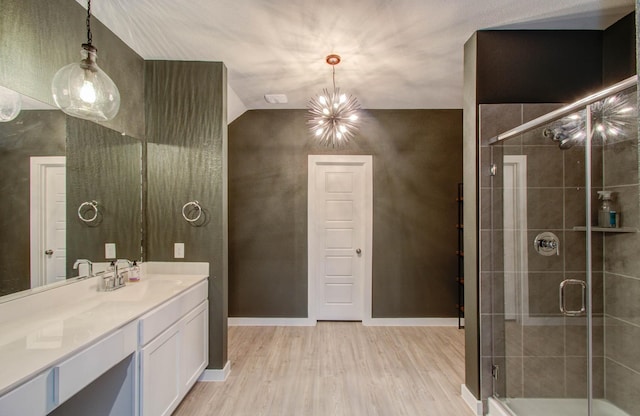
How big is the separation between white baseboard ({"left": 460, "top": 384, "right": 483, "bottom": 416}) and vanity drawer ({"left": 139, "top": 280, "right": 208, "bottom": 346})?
7.46 ft

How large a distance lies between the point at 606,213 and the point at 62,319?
11.4 ft

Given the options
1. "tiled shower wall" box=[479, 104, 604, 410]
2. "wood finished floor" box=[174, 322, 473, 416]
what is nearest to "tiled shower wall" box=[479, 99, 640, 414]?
"tiled shower wall" box=[479, 104, 604, 410]

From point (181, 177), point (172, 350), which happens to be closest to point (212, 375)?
point (172, 350)

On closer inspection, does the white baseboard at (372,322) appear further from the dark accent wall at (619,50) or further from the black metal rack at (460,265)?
the dark accent wall at (619,50)

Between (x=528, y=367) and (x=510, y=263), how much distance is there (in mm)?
766

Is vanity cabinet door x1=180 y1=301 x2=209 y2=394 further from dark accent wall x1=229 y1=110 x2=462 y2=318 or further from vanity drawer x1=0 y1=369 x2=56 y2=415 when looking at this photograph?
dark accent wall x1=229 y1=110 x2=462 y2=318

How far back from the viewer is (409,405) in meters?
2.17

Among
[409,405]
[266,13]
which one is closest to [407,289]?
[409,405]

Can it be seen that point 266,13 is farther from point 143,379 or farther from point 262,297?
point 262,297

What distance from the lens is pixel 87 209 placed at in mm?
1945

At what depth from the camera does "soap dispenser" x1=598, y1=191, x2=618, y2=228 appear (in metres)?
1.97

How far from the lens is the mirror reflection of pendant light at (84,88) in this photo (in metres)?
1.44

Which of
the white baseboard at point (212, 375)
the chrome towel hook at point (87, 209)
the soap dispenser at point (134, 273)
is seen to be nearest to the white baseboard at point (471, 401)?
the white baseboard at point (212, 375)

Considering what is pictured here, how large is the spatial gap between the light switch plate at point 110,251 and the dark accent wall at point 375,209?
62.7 inches
